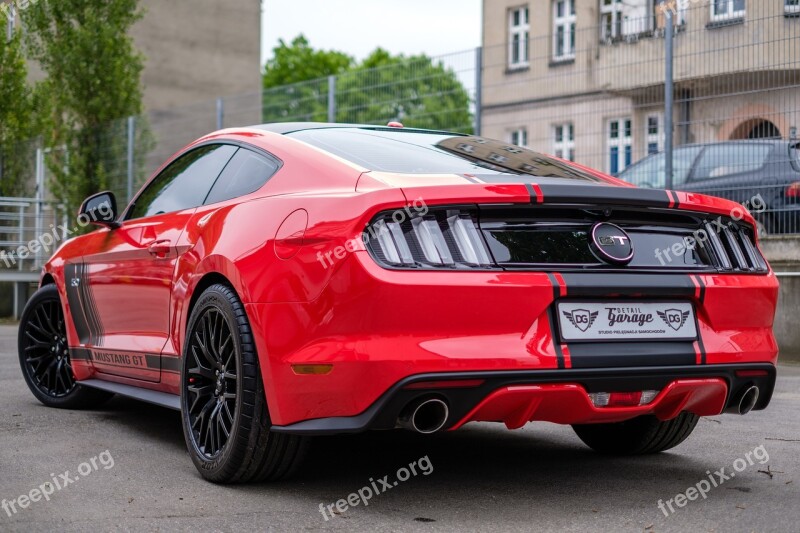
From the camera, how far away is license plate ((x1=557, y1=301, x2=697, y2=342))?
3836mm

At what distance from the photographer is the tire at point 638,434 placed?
5.00 m

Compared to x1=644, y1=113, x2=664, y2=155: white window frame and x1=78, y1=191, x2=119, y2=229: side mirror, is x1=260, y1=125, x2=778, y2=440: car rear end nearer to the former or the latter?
x1=78, y1=191, x2=119, y2=229: side mirror

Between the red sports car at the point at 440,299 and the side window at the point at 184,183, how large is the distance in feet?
0.80

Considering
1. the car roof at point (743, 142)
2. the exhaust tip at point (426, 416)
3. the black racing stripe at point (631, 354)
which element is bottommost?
the exhaust tip at point (426, 416)

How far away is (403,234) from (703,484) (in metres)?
1.65

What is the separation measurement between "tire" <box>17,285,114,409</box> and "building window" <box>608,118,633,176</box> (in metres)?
6.06

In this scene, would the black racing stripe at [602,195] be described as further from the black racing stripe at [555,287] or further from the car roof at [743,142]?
the car roof at [743,142]

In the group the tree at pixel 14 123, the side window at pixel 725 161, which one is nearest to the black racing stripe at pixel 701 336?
the side window at pixel 725 161

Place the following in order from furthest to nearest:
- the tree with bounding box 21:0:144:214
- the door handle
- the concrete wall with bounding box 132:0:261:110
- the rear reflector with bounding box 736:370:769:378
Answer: the concrete wall with bounding box 132:0:261:110 → the tree with bounding box 21:0:144:214 → the door handle → the rear reflector with bounding box 736:370:769:378

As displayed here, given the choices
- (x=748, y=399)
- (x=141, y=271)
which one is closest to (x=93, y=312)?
(x=141, y=271)

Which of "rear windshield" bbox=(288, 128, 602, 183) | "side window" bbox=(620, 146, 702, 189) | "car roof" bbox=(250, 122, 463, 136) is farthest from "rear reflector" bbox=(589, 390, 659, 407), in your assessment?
"side window" bbox=(620, 146, 702, 189)

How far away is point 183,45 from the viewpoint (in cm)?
3872

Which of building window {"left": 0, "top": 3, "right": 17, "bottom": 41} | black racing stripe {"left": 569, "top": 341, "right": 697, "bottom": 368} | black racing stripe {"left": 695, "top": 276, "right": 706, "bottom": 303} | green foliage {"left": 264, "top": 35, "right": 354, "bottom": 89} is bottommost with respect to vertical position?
black racing stripe {"left": 569, "top": 341, "right": 697, "bottom": 368}

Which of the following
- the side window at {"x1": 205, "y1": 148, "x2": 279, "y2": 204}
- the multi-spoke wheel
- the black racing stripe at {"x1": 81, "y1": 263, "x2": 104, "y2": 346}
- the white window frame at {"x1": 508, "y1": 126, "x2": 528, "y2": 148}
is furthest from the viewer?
the white window frame at {"x1": 508, "y1": 126, "x2": 528, "y2": 148}
